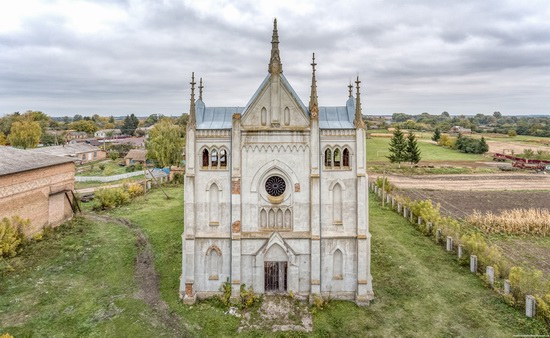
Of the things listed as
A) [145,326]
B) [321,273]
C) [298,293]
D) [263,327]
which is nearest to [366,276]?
[321,273]

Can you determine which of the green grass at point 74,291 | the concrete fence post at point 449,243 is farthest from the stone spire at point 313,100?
the concrete fence post at point 449,243

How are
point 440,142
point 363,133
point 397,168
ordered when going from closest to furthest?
point 363,133
point 397,168
point 440,142

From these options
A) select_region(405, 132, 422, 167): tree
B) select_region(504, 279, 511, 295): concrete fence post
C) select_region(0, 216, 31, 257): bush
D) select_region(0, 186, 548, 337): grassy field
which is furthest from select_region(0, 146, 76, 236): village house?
select_region(405, 132, 422, 167): tree

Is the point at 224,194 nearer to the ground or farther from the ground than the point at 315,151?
nearer to the ground

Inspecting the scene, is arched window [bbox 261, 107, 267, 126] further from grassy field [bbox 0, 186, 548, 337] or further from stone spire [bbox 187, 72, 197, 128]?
grassy field [bbox 0, 186, 548, 337]

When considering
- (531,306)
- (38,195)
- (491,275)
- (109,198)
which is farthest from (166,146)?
(531,306)

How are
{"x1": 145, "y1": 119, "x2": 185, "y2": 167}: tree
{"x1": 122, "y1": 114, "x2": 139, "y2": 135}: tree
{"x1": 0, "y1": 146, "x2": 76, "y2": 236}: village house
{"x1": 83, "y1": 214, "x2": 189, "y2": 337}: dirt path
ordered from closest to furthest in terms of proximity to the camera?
{"x1": 83, "y1": 214, "x2": 189, "y2": 337}: dirt path
{"x1": 0, "y1": 146, "x2": 76, "y2": 236}: village house
{"x1": 145, "y1": 119, "x2": 185, "y2": 167}: tree
{"x1": 122, "y1": 114, "x2": 139, "y2": 135}: tree

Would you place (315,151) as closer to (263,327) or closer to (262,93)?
(262,93)

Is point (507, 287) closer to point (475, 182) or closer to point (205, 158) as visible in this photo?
point (205, 158)
